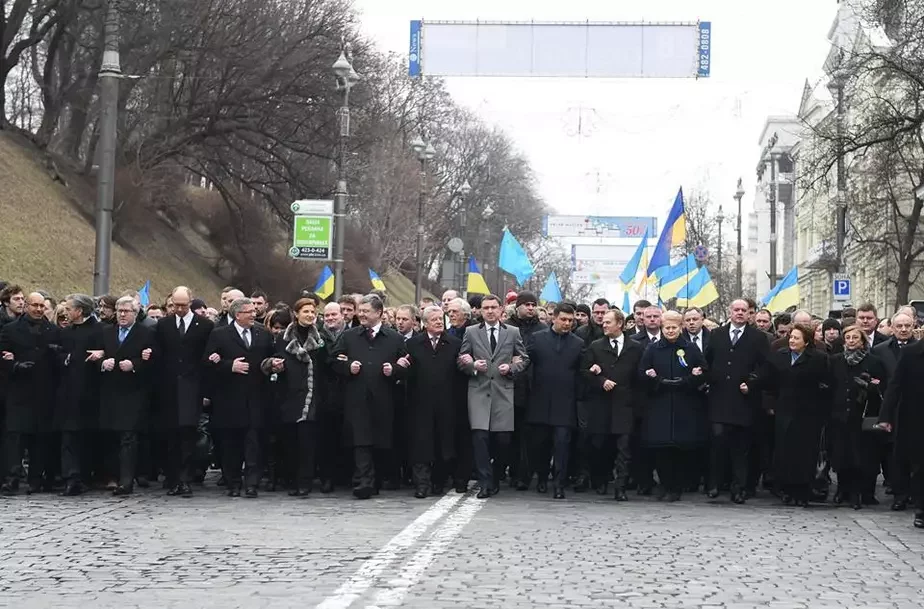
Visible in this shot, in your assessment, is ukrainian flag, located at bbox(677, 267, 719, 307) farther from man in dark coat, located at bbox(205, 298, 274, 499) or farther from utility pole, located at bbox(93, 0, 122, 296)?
man in dark coat, located at bbox(205, 298, 274, 499)

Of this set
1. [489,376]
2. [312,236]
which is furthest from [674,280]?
[489,376]

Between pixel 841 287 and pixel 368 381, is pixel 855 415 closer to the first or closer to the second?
pixel 368 381

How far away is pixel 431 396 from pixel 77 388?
140 inches

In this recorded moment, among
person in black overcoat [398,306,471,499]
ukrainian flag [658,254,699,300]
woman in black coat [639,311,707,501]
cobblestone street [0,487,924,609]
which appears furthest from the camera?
ukrainian flag [658,254,699,300]

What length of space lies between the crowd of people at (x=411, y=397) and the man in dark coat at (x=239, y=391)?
0.02 m

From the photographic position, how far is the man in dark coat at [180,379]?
15.7m

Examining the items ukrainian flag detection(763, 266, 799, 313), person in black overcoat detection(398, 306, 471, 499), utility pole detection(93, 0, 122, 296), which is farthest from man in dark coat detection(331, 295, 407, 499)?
ukrainian flag detection(763, 266, 799, 313)

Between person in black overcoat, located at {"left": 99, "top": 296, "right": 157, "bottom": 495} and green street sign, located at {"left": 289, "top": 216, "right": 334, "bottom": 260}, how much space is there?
13.5m

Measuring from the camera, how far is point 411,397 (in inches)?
639

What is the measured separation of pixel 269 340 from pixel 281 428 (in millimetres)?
961

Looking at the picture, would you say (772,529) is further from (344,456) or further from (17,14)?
(17,14)

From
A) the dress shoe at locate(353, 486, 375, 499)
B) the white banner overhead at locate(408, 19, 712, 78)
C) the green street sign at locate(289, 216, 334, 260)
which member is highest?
the white banner overhead at locate(408, 19, 712, 78)

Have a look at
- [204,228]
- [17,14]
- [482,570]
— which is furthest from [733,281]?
[482,570]

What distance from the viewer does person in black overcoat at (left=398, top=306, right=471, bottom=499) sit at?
52.3ft
